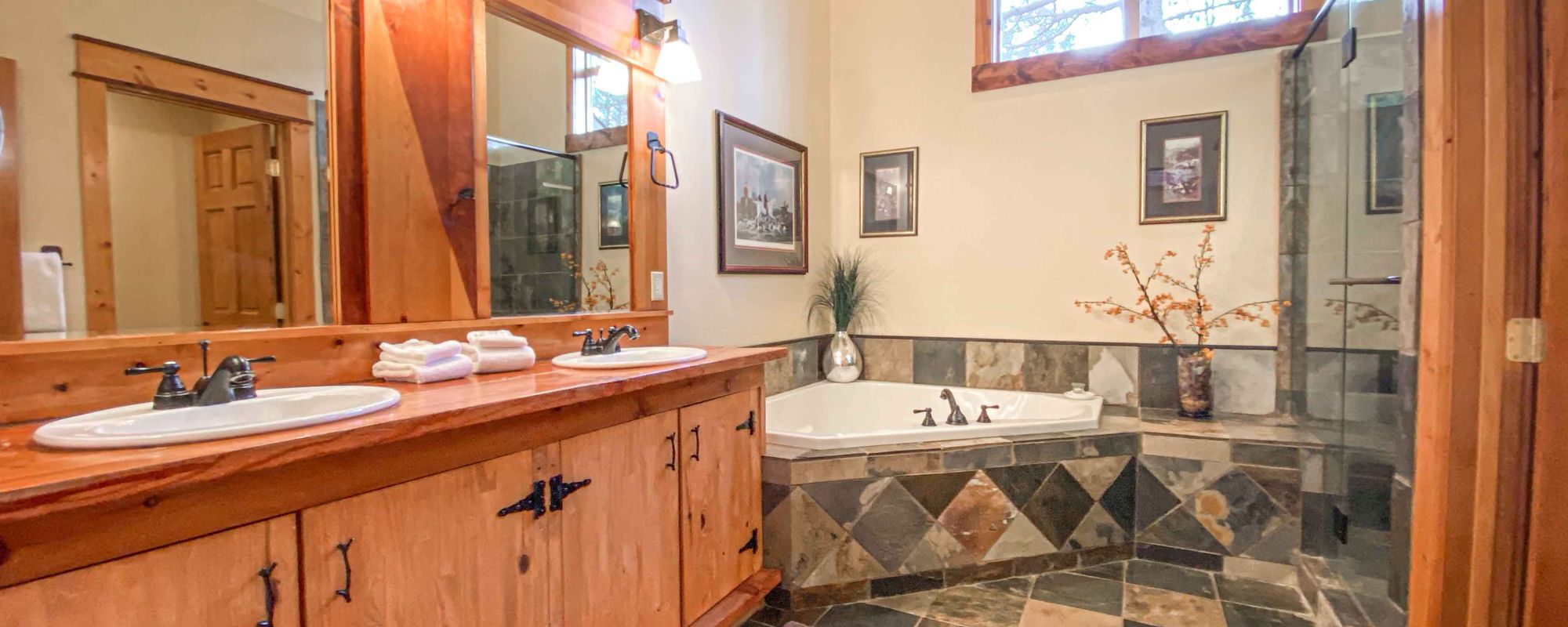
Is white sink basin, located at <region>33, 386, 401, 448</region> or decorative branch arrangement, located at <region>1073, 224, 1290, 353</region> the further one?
decorative branch arrangement, located at <region>1073, 224, 1290, 353</region>

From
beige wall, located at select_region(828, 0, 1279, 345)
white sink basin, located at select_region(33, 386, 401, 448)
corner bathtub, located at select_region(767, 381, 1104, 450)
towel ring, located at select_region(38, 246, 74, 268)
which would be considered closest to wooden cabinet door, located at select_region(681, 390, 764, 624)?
corner bathtub, located at select_region(767, 381, 1104, 450)

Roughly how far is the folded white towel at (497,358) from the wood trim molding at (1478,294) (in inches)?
74.2

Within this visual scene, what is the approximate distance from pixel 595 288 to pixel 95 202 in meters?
1.18

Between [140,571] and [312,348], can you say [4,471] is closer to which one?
[140,571]

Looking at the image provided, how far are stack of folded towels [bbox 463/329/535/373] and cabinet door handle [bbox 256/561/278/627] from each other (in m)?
0.66

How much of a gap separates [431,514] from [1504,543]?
1885 millimetres

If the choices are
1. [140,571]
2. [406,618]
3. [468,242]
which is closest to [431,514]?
[406,618]

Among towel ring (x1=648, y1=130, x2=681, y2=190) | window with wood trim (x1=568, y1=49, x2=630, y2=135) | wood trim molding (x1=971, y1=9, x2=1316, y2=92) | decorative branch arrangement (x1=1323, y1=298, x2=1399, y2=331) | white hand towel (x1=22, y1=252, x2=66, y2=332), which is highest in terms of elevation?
wood trim molding (x1=971, y1=9, x2=1316, y2=92)

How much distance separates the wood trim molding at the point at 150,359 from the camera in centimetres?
104

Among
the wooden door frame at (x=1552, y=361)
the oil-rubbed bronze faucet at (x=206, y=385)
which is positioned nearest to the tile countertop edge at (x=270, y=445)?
the oil-rubbed bronze faucet at (x=206, y=385)

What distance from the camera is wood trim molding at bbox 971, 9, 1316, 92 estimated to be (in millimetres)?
2717

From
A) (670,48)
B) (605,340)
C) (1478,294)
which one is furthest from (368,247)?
(1478,294)

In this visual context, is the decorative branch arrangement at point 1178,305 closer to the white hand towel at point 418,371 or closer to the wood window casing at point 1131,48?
the wood window casing at point 1131,48

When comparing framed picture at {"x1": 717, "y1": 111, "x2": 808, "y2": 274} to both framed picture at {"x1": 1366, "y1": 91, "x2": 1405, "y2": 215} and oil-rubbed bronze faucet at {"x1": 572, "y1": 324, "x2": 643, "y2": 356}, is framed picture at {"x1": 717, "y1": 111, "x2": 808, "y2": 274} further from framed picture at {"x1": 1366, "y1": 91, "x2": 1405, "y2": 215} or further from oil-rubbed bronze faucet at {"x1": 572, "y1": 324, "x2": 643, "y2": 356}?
framed picture at {"x1": 1366, "y1": 91, "x2": 1405, "y2": 215}
